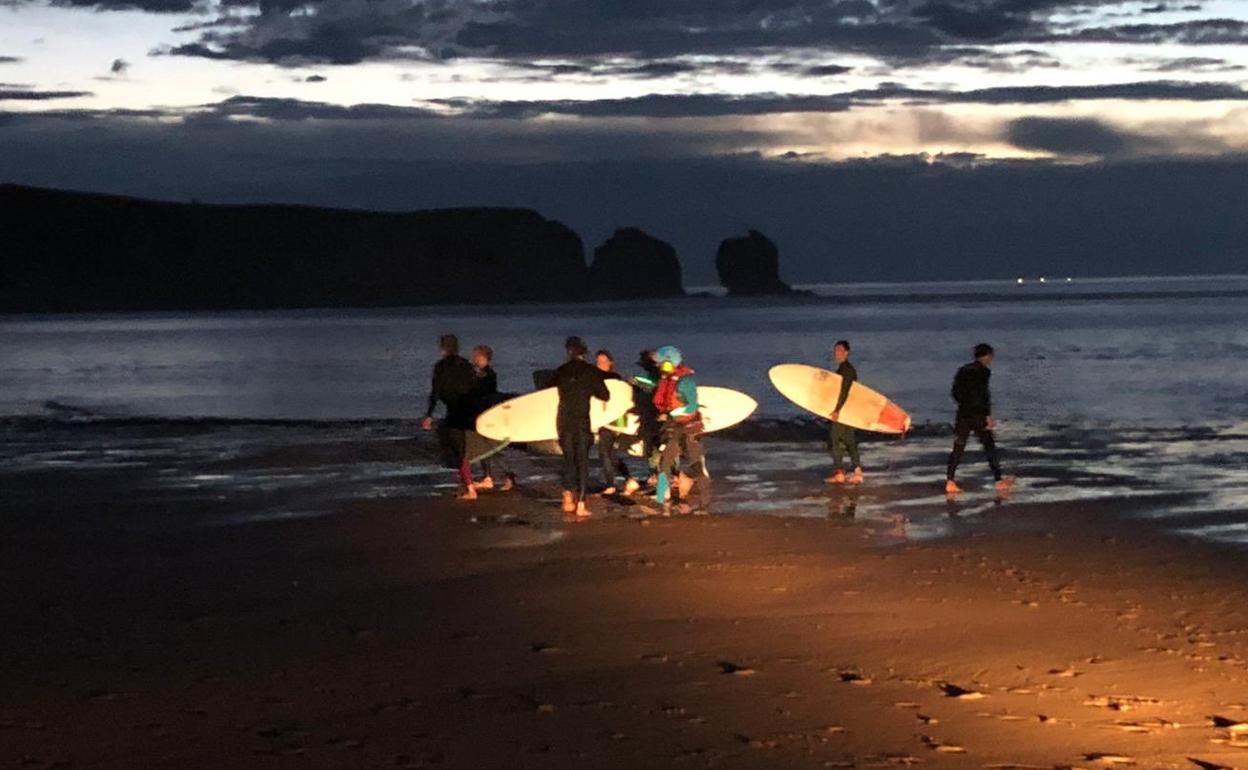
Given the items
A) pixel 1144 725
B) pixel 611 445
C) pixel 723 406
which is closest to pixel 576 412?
pixel 611 445

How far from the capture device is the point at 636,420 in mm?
18188

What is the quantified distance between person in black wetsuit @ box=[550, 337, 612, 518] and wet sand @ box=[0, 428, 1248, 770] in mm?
510

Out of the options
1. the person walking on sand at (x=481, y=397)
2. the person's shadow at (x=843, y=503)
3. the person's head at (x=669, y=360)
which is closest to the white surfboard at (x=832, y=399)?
the person's shadow at (x=843, y=503)

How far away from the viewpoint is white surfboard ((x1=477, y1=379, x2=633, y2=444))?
1792cm

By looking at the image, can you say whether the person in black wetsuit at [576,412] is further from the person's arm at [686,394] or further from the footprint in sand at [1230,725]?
the footprint in sand at [1230,725]

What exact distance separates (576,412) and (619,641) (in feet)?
19.9

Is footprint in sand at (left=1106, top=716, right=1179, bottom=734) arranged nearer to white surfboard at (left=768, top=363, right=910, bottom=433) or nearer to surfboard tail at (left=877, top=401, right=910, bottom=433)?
white surfboard at (left=768, top=363, right=910, bottom=433)

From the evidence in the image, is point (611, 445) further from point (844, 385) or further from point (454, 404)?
point (844, 385)

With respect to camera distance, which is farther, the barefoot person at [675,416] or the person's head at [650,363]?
the person's head at [650,363]

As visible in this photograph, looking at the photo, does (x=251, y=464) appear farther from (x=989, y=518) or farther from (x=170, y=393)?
(x=170, y=393)

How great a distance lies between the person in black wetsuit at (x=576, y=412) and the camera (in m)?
15.8

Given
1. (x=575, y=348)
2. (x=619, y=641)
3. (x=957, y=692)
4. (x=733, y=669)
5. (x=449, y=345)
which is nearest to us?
(x=957, y=692)

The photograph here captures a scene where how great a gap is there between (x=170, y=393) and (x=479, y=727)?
40607mm

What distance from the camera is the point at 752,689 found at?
343 inches
